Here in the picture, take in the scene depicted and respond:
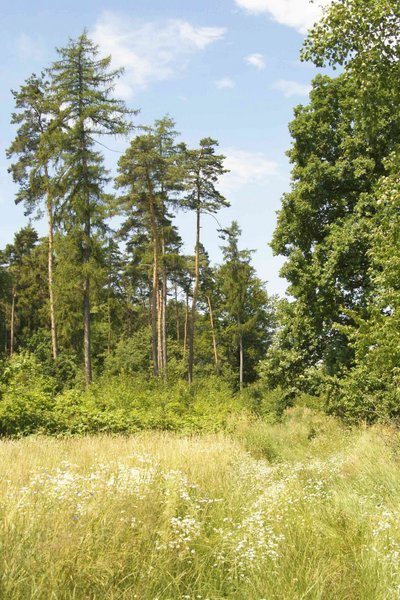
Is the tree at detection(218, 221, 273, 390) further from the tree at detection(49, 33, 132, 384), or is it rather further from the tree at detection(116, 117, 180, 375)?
the tree at detection(49, 33, 132, 384)

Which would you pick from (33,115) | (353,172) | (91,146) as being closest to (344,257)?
(353,172)

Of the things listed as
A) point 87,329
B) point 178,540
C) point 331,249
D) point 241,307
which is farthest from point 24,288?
point 178,540

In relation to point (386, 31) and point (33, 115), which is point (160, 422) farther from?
point (33, 115)

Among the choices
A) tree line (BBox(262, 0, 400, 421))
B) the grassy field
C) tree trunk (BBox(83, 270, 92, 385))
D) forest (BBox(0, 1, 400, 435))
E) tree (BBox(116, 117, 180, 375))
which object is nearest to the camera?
the grassy field

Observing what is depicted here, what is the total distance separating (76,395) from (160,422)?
8.68 feet

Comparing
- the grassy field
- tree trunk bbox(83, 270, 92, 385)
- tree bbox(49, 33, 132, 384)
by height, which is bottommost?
the grassy field

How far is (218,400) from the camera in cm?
2066

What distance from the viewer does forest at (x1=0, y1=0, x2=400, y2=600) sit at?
169 inches

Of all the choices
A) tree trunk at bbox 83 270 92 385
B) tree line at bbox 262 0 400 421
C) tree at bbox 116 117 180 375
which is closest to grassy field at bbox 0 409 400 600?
tree line at bbox 262 0 400 421

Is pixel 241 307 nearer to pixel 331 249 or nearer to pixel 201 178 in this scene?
pixel 201 178

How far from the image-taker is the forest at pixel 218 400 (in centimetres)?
429

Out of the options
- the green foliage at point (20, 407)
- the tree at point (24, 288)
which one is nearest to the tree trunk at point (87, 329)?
the green foliage at point (20, 407)

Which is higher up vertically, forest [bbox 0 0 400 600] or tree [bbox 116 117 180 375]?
tree [bbox 116 117 180 375]

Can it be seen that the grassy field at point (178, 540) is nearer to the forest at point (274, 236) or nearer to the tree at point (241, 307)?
the forest at point (274, 236)
